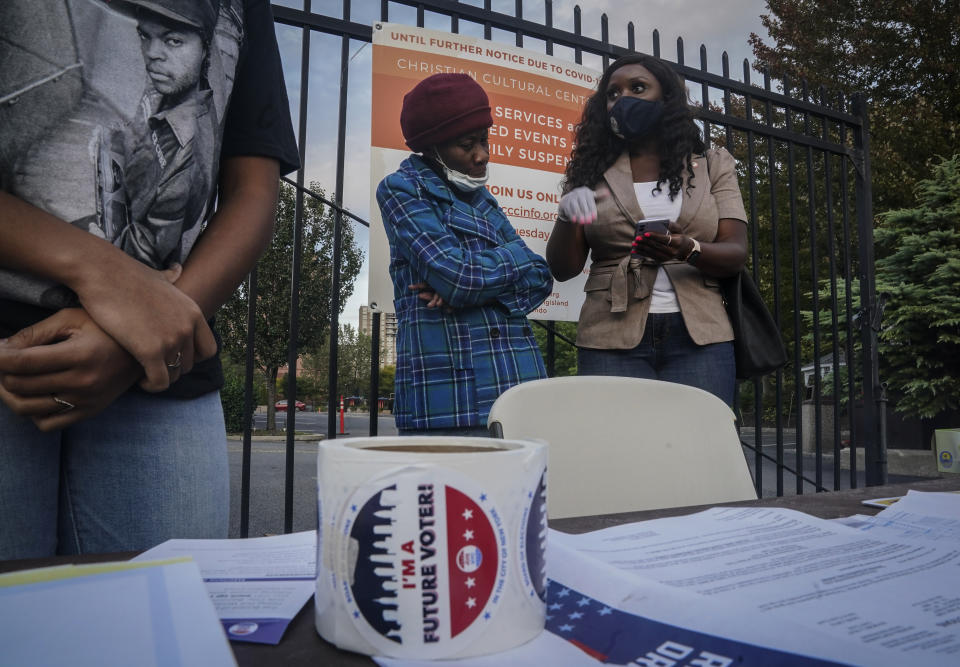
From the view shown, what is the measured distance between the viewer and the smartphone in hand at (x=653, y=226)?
6.63ft

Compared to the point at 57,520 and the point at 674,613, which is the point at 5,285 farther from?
the point at 674,613

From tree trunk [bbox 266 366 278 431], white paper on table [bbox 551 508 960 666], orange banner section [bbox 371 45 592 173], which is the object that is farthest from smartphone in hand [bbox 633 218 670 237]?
tree trunk [bbox 266 366 278 431]

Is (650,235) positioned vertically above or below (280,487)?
above

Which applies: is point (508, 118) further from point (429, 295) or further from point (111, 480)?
point (111, 480)

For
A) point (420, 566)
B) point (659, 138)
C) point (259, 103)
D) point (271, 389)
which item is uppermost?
point (659, 138)

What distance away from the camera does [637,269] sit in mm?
2113

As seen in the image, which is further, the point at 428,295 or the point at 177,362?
the point at 428,295

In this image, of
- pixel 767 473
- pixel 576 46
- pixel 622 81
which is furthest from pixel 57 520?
pixel 767 473

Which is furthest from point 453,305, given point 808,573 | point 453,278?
point 808,573

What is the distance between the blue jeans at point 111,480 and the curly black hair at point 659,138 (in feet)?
5.64

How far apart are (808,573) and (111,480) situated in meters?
0.90

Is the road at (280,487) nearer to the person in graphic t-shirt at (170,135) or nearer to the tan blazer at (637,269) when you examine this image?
the tan blazer at (637,269)

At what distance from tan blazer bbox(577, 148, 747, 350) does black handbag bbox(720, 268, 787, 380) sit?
8 cm

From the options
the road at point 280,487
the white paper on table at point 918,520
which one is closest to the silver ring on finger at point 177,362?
the white paper on table at point 918,520
